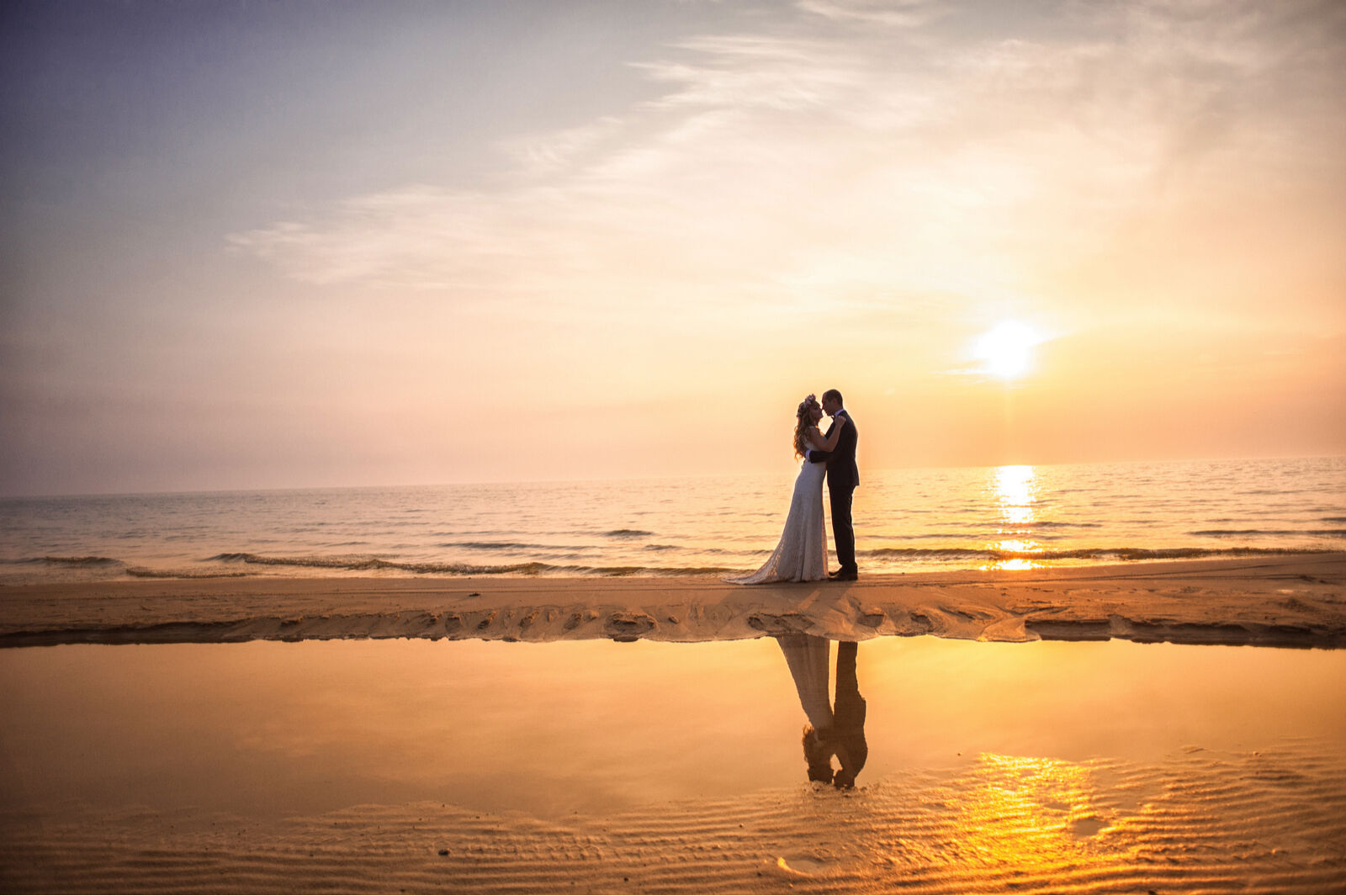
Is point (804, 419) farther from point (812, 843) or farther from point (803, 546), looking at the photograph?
point (812, 843)

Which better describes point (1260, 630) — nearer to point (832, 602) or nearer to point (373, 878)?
point (832, 602)

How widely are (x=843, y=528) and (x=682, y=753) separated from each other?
20.3 ft

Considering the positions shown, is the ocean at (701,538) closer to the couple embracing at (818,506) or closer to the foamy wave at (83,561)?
the foamy wave at (83,561)

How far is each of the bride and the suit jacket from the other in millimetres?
84

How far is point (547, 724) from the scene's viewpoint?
4473 millimetres

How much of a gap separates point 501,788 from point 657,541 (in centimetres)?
1784

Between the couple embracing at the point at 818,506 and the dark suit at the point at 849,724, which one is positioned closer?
the dark suit at the point at 849,724

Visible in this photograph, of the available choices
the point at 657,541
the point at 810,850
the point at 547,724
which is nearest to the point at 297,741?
the point at 547,724

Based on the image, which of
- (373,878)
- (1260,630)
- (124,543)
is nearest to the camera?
(373,878)

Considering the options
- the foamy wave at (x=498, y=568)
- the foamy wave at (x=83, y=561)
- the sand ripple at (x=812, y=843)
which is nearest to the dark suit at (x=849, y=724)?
the sand ripple at (x=812, y=843)

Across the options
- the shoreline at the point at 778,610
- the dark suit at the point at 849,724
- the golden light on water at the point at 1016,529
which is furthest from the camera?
the golden light on water at the point at 1016,529

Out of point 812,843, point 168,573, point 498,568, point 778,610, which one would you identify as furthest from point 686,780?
point 168,573

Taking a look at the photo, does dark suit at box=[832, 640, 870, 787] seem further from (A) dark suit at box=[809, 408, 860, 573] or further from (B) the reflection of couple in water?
(A) dark suit at box=[809, 408, 860, 573]

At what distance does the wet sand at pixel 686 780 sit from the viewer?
276cm
